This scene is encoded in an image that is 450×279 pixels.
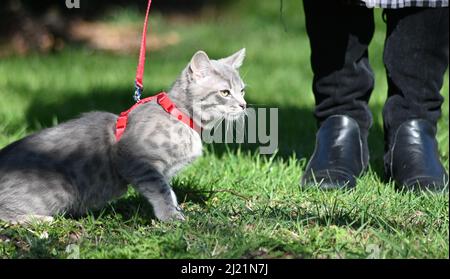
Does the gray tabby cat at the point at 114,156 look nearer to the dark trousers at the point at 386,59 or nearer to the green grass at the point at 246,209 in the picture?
the green grass at the point at 246,209

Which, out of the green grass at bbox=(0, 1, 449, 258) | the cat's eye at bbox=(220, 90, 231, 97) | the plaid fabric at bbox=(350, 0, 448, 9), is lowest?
the green grass at bbox=(0, 1, 449, 258)

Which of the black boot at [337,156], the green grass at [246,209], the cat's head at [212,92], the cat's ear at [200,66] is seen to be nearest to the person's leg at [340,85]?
the black boot at [337,156]

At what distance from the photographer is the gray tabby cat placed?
2.51m

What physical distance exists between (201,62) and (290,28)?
562 cm

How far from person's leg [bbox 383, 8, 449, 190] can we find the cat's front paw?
3.27ft

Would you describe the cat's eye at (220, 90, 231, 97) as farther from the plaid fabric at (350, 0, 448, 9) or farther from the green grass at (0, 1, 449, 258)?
the plaid fabric at (350, 0, 448, 9)

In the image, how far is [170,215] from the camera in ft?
8.05

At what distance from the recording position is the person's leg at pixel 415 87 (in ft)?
9.77

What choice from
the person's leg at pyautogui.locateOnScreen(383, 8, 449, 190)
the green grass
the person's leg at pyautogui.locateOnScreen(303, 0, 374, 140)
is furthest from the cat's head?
the person's leg at pyautogui.locateOnScreen(383, 8, 449, 190)

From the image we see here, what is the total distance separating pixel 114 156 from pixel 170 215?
0.29 m


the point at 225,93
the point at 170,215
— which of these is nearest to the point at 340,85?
the point at 225,93

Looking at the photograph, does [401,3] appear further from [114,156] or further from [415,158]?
[114,156]
